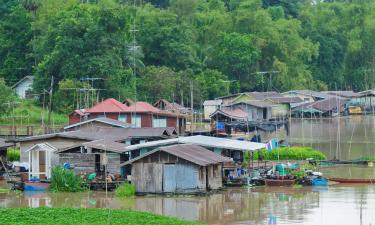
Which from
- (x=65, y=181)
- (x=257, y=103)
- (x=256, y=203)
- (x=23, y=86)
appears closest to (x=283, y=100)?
(x=257, y=103)

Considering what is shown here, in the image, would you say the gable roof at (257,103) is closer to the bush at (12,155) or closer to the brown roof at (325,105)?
the brown roof at (325,105)

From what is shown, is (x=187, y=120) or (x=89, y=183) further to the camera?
(x=187, y=120)

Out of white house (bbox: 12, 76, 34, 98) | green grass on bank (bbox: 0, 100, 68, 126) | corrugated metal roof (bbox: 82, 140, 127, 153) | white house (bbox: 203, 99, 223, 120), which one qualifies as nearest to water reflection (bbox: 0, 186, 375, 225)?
corrugated metal roof (bbox: 82, 140, 127, 153)

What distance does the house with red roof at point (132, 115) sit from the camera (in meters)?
54.2

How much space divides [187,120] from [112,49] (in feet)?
30.9

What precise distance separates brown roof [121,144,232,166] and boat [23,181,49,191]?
3902mm

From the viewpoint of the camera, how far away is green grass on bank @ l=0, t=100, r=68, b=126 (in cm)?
5900

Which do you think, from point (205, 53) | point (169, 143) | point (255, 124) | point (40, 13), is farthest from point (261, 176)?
point (205, 53)

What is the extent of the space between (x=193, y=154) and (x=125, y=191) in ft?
10.8

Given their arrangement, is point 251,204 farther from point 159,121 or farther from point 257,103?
point 257,103

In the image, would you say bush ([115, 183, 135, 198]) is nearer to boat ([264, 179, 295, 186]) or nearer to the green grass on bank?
boat ([264, 179, 295, 186])

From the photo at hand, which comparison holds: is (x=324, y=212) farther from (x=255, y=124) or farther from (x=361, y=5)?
(x=361, y=5)

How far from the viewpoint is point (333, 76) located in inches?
4203

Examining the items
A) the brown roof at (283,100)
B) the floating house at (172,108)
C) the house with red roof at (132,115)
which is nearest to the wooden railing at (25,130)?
the house with red roof at (132,115)
